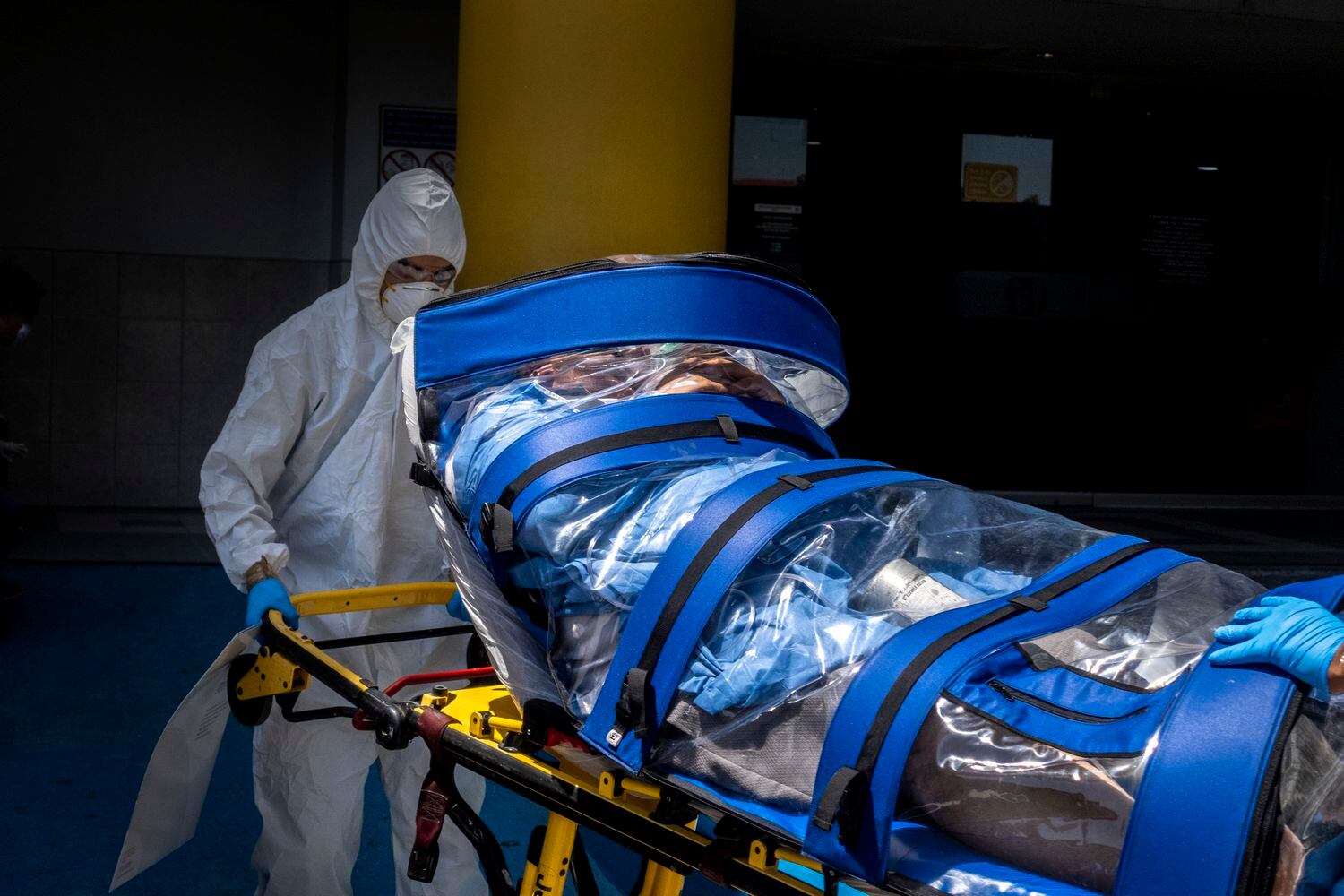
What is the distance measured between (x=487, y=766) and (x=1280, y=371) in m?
8.27

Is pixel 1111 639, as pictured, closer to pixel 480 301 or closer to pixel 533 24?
pixel 480 301

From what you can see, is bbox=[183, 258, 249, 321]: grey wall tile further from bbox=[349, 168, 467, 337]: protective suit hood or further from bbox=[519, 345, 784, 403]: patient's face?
bbox=[519, 345, 784, 403]: patient's face

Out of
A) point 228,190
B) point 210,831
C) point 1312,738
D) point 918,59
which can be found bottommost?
point 210,831

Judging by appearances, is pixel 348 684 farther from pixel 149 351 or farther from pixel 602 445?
pixel 149 351

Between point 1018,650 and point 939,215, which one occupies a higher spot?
point 939,215

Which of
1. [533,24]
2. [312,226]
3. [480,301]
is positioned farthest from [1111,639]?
[312,226]

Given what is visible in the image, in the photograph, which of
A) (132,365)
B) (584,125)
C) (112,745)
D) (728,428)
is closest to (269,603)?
(728,428)

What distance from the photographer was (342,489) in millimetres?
2598

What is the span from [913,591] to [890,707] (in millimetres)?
269

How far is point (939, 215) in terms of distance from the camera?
8086 mm

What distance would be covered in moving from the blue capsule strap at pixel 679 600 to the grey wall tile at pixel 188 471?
5.85 m

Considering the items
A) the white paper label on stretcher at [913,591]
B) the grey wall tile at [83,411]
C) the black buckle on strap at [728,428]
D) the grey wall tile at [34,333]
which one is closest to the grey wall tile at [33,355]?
the grey wall tile at [34,333]

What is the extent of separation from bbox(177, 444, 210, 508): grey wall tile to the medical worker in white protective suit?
4532mm

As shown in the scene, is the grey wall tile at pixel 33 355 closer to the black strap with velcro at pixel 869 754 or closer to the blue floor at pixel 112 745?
the blue floor at pixel 112 745
